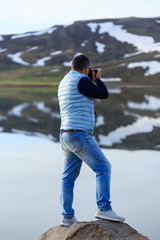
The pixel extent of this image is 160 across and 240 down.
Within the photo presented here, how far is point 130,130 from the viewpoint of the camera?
66.9 feet

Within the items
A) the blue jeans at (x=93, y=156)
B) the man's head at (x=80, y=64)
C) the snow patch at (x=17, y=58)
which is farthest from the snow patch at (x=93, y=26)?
the blue jeans at (x=93, y=156)

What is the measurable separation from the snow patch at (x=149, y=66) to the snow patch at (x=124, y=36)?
36.8 m

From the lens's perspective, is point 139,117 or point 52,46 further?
point 52,46

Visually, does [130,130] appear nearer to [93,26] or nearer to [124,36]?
[124,36]

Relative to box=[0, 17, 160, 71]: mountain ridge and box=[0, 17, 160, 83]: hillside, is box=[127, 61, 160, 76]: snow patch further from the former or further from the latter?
box=[0, 17, 160, 71]: mountain ridge

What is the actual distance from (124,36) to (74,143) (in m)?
170

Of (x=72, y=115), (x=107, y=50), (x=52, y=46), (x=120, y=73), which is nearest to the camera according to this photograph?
(x=72, y=115)

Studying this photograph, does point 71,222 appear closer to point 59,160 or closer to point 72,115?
point 72,115

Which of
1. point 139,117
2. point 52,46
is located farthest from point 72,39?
point 139,117

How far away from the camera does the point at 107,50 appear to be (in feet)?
532

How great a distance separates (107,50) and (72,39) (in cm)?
2031

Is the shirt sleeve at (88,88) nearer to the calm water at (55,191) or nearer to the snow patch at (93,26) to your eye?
the calm water at (55,191)

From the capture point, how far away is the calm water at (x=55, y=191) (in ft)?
24.8

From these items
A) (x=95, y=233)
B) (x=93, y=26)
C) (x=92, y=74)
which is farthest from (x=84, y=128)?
(x=93, y=26)
